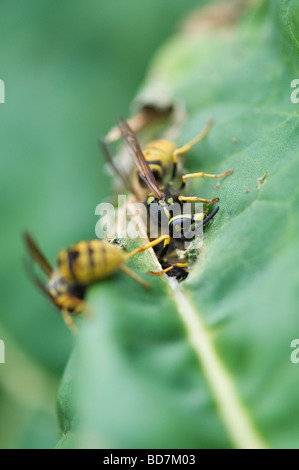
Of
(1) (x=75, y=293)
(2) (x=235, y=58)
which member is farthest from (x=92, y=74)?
(1) (x=75, y=293)

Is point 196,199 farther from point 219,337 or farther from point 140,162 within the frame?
point 219,337

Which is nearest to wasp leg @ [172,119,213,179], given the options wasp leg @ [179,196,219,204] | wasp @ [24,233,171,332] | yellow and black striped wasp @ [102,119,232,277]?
yellow and black striped wasp @ [102,119,232,277]

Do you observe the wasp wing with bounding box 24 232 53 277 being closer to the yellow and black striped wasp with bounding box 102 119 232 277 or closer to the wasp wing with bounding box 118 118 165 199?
the yellow and black striped wasp with bounding box 102 119 232 277

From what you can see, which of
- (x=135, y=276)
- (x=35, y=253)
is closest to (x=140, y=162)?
(x=35, y=253)

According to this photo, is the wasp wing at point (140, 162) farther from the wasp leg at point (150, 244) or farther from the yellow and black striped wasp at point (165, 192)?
the wasp leg at point (150, 244)

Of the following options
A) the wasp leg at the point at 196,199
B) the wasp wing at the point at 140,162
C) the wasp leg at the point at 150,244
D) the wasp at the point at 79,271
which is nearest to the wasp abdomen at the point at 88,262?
the wasp at the point at 79,271

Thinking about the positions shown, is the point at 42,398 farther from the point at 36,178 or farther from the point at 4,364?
the point at 36,178
